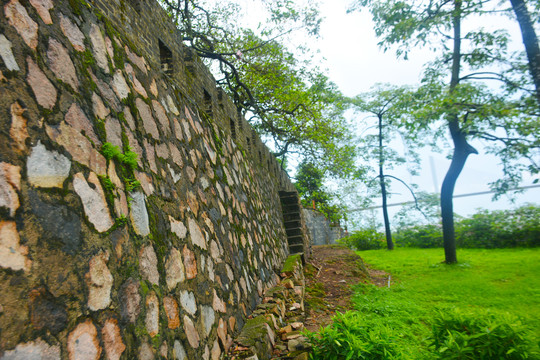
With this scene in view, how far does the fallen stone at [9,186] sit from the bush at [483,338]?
2883mm

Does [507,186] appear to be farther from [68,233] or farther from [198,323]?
[68,233]

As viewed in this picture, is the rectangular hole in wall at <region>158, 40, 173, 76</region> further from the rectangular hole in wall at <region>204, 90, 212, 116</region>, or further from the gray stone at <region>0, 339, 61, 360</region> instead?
the gray stone at <region>0, 339, 61, 360</region>

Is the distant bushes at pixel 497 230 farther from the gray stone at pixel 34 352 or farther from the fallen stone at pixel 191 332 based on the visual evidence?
the gray stone at pixel 34 352

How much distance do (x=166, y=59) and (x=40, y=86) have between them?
216 centimetres

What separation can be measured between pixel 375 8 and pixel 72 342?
22.2 feet

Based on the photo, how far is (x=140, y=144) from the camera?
7.50 feet

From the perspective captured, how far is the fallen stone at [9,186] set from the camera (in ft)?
3.91

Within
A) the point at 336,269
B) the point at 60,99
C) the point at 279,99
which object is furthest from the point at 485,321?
the point at 279,99

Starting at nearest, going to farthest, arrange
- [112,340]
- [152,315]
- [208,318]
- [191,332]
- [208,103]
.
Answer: [112,340] < [152,315] < [191,332] < [208,318] < [208,103]

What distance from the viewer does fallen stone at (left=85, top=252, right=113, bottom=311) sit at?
1443mm

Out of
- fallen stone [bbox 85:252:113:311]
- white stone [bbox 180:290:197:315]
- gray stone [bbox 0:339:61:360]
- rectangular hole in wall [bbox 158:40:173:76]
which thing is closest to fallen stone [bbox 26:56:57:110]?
fallen stone [bbox 85:252:113:311]

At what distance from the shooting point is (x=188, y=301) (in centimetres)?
222

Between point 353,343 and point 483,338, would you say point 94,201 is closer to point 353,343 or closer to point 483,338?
point 353,343

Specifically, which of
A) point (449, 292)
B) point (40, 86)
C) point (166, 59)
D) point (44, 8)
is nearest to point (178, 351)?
point (40, 86)
